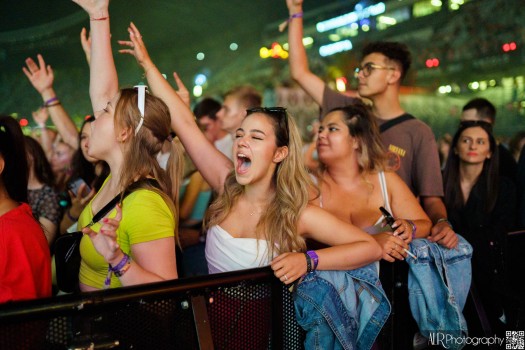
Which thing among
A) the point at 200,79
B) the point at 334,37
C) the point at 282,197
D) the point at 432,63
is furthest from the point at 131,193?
the point at 334,37

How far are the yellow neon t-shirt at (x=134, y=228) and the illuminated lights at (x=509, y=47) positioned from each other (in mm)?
6021

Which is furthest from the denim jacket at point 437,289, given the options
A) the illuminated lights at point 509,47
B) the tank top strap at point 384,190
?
the illuminated lights at point 509,47

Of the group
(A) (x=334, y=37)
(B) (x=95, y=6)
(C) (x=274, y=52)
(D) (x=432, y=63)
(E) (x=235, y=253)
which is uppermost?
(A) (x=334, y=37)

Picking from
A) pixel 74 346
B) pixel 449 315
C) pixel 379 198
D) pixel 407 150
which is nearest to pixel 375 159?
pixel 379 198

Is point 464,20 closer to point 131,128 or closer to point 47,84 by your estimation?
point 47,84

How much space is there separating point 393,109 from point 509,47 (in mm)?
4104

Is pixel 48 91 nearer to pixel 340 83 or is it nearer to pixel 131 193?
pixel 131 193

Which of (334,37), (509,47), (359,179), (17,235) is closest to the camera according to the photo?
(17,235)

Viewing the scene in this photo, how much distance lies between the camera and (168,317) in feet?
4.85

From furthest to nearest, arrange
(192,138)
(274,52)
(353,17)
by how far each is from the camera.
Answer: (274,52) < (353,17) < (192,138)

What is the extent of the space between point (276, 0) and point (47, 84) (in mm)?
4427

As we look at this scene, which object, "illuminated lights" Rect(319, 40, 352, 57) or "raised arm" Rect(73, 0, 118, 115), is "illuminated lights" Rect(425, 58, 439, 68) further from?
"raised arm" Rect(73, 0, 118, 115)

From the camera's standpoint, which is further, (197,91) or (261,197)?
(197,91)

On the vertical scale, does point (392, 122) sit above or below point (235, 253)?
above
